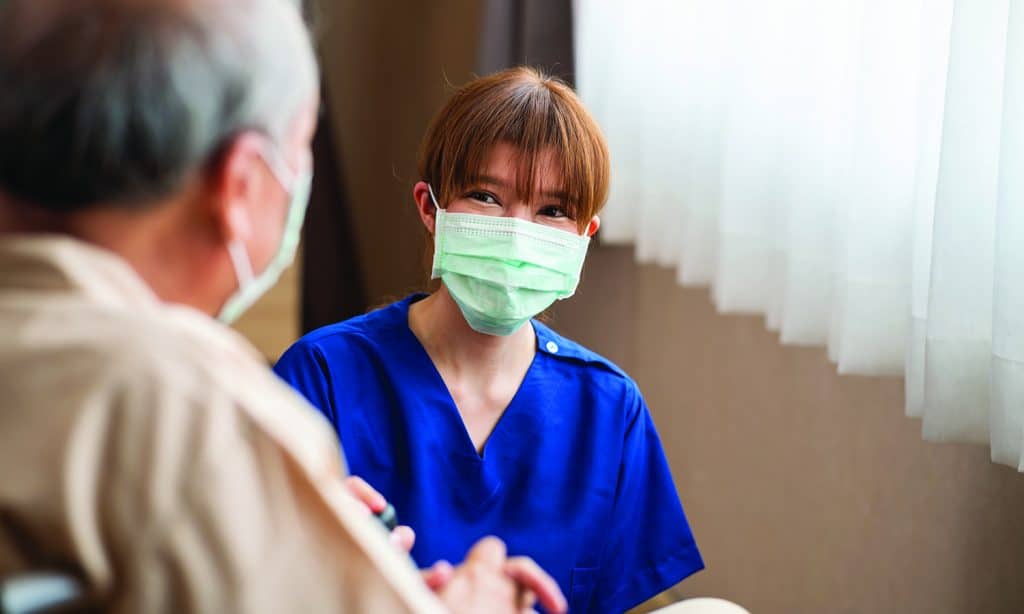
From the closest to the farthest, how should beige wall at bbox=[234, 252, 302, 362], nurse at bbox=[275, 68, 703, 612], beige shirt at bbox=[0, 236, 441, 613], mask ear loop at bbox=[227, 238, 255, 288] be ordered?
1. beige shirt at bbox=[0, 236, 441, 613]
2. mask ear loop at bbox=[227, 238, 255, 288]
3. nurse at bbox=[275, 68, 703, 612]
4. beige wall at bbox=[234, 252, 302, 362]

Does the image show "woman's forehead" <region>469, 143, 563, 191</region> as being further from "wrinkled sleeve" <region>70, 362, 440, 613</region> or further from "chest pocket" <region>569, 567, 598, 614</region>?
"wrinkled sleeve" <region>70, 362, 440, 613</region>

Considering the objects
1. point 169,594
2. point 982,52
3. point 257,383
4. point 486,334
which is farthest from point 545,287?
point 169,594

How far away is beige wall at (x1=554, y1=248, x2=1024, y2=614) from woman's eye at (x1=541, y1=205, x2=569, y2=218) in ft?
2.09

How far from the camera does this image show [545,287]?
5.07 feet

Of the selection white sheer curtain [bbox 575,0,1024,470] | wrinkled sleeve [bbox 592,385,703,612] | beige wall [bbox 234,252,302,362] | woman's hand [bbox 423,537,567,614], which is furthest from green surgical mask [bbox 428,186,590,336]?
beige wall [bbox 234,252,302,362]

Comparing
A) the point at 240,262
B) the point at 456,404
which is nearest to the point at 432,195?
the point at 456,404

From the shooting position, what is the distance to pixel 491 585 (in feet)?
3.21

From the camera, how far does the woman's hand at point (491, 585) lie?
96 centimetres

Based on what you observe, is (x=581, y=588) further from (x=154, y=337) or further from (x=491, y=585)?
(x=154, y=337)

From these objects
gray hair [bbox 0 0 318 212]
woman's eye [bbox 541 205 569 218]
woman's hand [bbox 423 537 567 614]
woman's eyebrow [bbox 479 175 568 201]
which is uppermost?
gray hair [bbox 0 0 318 212]

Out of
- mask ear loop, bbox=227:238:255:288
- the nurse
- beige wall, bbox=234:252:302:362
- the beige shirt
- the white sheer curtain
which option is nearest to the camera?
the beige shirt

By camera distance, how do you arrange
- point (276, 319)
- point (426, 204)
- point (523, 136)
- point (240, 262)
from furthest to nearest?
point (276, 319)
point (426, 204)
point (523, 136)
point (240, 262)

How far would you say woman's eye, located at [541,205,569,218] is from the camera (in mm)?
1547

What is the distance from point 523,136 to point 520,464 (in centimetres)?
44
